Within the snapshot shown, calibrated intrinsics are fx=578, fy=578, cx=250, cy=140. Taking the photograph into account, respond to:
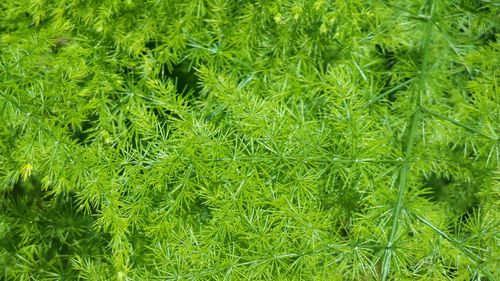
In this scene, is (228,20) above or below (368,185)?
above

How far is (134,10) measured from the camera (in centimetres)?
176

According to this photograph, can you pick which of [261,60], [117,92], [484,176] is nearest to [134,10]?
[117,92]

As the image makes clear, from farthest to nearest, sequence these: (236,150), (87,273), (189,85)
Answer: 1. (189,85)
2. (87,273)
3. (236,150)

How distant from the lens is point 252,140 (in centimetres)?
156

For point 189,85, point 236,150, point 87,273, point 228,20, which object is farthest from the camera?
point 189,85

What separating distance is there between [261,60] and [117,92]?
0.45m

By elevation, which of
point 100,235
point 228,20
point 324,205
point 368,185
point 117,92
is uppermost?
point 228,20

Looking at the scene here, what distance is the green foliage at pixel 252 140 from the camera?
1.53m

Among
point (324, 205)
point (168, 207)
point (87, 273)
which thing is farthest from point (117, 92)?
point (324, 205)

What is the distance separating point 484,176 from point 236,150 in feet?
2.43

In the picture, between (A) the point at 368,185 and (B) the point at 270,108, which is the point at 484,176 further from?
(B) the point at 270,108

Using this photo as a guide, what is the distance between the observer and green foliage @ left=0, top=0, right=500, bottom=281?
1528 millimetres

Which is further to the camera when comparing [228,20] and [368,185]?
[228,20]

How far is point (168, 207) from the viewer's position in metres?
1.62
